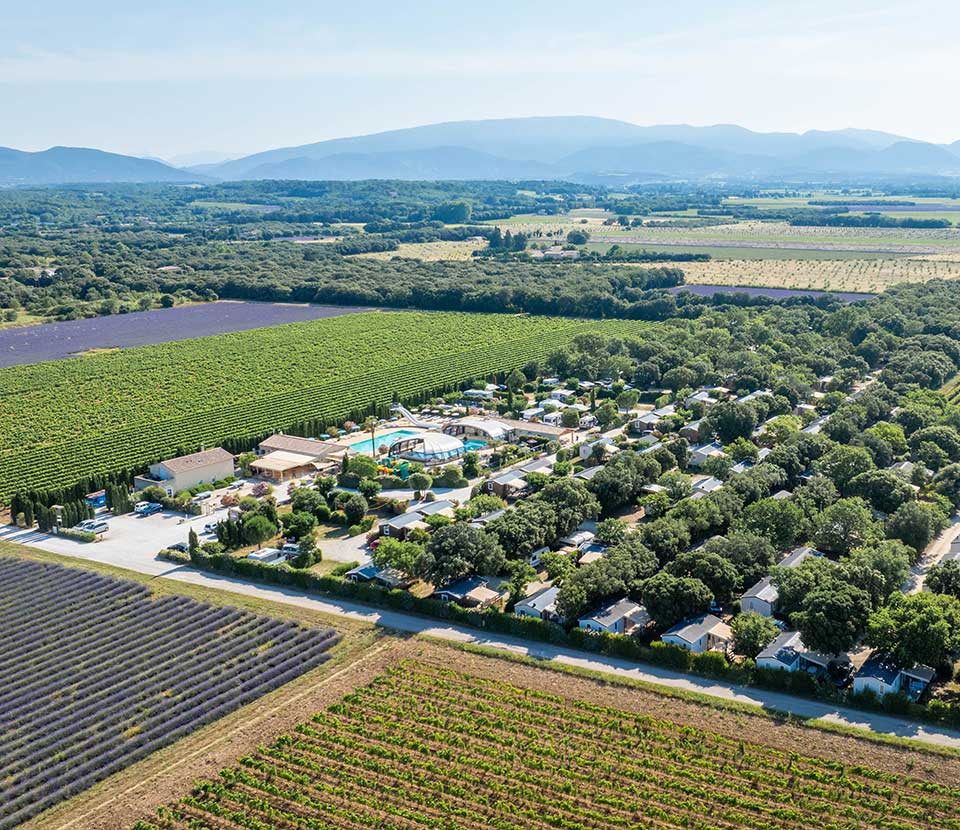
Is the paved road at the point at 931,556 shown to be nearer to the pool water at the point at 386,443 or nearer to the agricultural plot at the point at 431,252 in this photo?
the pool water at the point at 386,443

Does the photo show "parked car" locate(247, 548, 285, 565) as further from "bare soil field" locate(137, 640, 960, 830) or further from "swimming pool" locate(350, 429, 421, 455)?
"swimming pool" locate(350, 429, 421, 455)

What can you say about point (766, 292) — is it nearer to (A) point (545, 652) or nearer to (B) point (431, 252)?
(B) point (431, 252)

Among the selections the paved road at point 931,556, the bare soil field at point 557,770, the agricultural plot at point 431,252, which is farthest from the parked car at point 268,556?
the agricultural plot at point 431,252

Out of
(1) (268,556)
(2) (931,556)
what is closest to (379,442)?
(1) (268,556)

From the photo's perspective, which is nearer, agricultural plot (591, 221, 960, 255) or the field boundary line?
the field boundary line

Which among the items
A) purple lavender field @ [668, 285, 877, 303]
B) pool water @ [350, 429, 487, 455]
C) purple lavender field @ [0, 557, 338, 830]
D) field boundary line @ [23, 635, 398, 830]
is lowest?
field boundary line @ [23, 635, 398, 830]

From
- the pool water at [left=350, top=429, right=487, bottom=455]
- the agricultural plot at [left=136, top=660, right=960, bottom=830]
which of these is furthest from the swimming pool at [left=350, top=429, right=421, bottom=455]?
the agricultural plot at [left=136, top=660, right=960, bottom=830]
